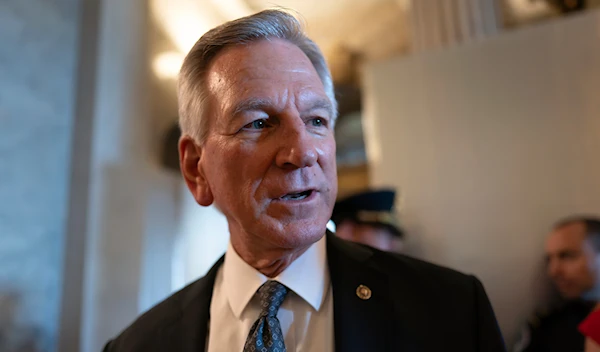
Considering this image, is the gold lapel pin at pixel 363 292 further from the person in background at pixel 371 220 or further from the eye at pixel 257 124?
the person in background at pixel 371 220

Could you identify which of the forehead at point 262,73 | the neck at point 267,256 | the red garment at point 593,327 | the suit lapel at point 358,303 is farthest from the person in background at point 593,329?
the forehead at point 262,73

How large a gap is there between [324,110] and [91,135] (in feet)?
3.79

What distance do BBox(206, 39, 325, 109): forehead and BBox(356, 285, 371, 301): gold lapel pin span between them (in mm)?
347

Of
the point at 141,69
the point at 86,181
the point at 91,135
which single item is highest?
the point at 141,69

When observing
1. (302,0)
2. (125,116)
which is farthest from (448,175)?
(302,0)

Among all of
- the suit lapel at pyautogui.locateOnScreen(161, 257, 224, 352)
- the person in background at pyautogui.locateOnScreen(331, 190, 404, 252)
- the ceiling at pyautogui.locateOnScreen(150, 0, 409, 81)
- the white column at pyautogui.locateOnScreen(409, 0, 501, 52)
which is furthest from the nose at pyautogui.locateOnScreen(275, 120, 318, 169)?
the ceiling at pyautogui.locateOnScreen(150, 0, 409, 81)

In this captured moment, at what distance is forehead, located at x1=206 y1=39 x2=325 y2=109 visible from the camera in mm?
740

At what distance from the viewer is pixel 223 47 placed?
804 mm

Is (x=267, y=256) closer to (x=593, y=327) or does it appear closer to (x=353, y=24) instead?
(x=593, y=327)

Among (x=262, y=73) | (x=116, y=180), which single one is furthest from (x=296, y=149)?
(x=116, y=180)

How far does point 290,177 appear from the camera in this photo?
697 mm

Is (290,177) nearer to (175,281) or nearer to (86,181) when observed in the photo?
(86,181)

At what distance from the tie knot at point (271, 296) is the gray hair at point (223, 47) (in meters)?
0.29

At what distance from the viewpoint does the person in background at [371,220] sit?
1.71 meters
